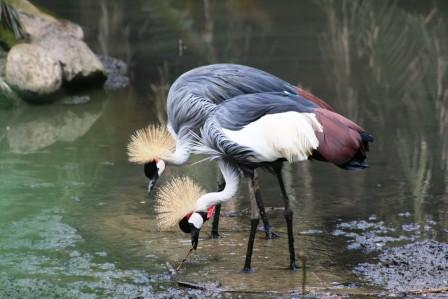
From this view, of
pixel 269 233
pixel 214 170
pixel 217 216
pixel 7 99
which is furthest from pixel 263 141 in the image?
pixel 7 99

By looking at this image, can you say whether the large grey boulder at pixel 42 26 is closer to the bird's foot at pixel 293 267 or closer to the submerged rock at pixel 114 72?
the submerged rock at pixel 114 72

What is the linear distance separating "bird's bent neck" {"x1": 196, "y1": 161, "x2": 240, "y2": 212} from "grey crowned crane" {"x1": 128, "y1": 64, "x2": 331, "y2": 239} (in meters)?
0.30

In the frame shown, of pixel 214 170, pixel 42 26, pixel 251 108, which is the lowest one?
pixel 214 170

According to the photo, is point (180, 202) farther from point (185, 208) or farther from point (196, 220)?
point (196, 220)

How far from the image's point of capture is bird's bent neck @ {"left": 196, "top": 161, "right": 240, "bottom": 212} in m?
6.23

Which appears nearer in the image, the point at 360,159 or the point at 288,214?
the point at 360,159

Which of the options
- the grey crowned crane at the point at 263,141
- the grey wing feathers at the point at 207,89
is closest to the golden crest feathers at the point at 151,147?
the grey wing feathers at the point at 207,89

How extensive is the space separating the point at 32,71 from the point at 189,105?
517 centimetres

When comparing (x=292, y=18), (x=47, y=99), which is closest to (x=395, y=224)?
(x=47, y=99)

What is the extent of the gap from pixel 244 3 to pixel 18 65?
22.1ft

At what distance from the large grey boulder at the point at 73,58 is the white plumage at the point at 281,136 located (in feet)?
19.5

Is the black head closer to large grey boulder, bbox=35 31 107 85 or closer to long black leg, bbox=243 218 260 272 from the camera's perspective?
long black leg, bbox=243 218 260 272

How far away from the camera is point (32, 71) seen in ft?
37.2

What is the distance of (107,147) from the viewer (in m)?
9.69
